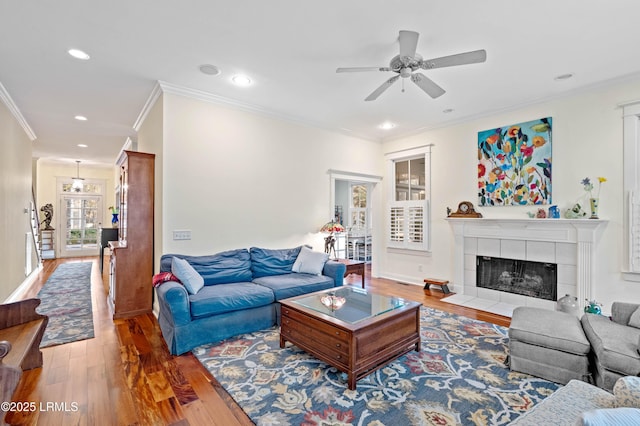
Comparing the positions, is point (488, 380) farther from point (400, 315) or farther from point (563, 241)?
point (563, 241)

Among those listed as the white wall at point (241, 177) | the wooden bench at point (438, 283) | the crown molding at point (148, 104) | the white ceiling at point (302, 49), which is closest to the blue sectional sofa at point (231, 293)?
the white wall at point (241, 177)

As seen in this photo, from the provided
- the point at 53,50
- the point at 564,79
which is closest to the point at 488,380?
the point at 564,79

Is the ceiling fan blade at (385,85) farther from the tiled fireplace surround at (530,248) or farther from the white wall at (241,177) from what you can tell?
the tiled fireplace surround at (530,248)

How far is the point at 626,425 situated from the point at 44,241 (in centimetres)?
1256

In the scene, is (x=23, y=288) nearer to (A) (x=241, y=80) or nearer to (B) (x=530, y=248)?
(A) (x=241, y=80)

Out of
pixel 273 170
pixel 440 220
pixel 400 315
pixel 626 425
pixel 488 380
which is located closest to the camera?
pixel 626 425

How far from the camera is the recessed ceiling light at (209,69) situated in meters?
3.44

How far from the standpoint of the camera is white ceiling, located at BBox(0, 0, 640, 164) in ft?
8.21

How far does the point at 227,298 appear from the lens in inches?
130

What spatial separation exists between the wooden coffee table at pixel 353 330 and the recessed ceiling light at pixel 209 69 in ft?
9.01

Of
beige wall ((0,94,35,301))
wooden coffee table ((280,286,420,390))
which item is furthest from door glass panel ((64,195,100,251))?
wooden coffee table ((280,286,420,390))

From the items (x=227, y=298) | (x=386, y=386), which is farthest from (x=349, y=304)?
(x=227, y=298)

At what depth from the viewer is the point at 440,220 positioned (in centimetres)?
565

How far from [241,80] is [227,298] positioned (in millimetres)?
2644
